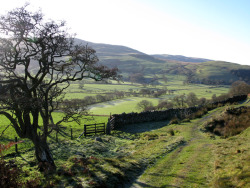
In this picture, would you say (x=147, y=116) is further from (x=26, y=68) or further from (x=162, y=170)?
(x=26, y=68)

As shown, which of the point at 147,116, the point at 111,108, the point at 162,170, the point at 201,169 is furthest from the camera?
the point at 111,108

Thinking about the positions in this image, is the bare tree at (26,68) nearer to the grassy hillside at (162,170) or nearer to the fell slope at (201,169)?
the grassy hillside at (162,170)

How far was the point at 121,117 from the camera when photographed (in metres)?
34.4

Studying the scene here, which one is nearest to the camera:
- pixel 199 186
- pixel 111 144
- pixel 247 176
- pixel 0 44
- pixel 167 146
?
pixel 247 176

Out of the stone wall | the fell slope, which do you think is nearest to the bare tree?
the fell slope

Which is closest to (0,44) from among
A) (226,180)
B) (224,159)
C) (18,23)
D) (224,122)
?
(18,23)

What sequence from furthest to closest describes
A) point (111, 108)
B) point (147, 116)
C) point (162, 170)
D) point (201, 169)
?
1. point (111, 108)
2. point (147, 116)
3. point (162, 170)
4. point (201, 169)

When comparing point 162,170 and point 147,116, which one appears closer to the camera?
point 162,170

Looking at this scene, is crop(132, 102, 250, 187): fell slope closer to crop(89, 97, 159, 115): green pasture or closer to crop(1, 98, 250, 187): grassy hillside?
crop(1, 98, 250, 187): grassy hillside

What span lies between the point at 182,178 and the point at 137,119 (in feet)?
83.8

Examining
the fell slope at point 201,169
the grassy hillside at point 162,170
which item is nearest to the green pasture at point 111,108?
the grassy hillside at point 162,170

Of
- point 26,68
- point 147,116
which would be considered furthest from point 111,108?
point 26,68

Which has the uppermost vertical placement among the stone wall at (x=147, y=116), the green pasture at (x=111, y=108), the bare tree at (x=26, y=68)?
the bare tree at (x=26, y=68)

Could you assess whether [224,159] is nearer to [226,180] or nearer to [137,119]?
[226,180]
